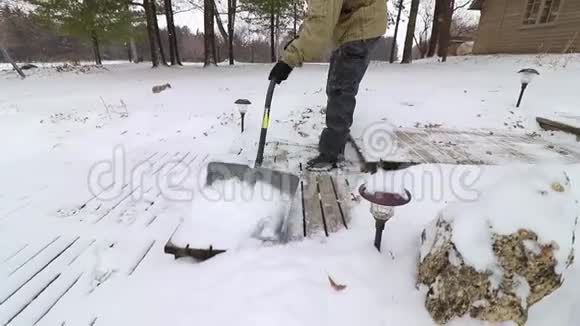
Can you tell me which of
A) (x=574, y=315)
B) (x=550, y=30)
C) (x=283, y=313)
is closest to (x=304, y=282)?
(x=283, y=313)

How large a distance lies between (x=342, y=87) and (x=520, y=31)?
11.6 metres

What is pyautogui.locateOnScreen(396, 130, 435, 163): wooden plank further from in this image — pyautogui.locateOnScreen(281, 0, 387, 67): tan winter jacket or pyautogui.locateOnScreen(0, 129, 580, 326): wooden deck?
pyautogui.locateOnScreen(281, 0, 387, 67): tan winter jacket

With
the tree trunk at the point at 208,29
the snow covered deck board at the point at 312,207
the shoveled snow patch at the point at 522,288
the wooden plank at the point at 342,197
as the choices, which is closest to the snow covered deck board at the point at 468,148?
the wooden plank at the point at 342,197

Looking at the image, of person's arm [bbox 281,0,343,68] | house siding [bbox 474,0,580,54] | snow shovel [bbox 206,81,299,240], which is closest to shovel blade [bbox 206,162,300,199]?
snow shovel [bbox 206,81,299,240]

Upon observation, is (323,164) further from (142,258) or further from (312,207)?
(142,258)

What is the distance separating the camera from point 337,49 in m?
2.21

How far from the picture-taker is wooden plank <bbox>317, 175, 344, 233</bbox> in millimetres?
1691

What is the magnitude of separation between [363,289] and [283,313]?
1.17 feet

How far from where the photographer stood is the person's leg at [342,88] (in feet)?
7.10

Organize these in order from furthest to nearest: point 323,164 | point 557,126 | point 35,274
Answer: point 557,126, point 323,164, point 35,274

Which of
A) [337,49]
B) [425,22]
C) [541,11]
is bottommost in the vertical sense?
[337,49]

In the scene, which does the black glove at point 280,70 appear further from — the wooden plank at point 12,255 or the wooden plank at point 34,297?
the wooden plank at point 12,255

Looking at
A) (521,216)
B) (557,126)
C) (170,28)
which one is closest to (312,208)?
(521,216)

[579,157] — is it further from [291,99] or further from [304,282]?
[291,99]
